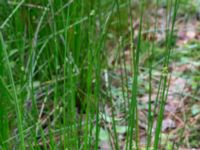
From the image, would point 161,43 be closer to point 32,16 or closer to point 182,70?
point 182,70

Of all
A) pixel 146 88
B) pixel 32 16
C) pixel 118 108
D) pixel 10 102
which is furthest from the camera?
pixel 146 88

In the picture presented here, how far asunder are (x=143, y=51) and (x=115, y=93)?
445mm

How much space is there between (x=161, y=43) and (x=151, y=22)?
0.30 meters

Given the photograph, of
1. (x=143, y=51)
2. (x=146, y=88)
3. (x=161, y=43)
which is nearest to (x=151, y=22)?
A: (x=161, y=43)

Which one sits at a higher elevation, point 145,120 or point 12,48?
point 12,48

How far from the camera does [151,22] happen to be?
2.54 metres

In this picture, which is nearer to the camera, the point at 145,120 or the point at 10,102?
the point at 10,102

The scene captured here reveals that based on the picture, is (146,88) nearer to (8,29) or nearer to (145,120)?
(145,120)

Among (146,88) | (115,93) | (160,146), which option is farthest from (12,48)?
(160,146)

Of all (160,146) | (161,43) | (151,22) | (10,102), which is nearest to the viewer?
(10,102)

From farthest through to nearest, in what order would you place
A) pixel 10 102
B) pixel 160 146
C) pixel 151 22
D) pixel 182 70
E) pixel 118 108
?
pixel 151 22 → pixel 182 70 → pixel 118 108 → pixel 160 146 → pixel 10 102

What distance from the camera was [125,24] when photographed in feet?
7.49

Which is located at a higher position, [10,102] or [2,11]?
[2,11]

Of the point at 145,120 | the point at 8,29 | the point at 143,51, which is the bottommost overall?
the point at 145,120
